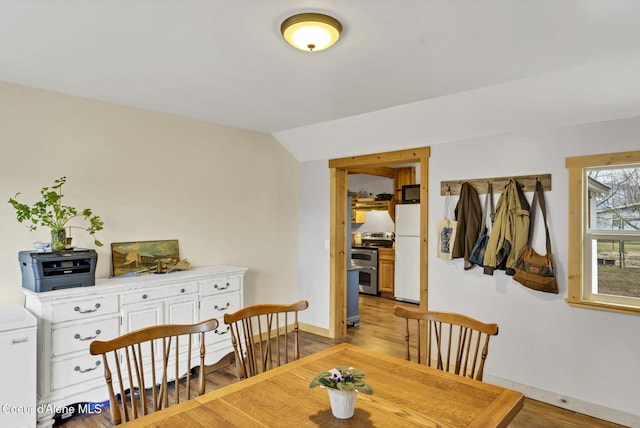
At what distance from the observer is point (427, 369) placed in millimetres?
1732

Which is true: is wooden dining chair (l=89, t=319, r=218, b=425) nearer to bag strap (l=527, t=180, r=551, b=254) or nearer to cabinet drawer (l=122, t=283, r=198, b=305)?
cabinet drawer (l=122, t=283, r=198, b=305)

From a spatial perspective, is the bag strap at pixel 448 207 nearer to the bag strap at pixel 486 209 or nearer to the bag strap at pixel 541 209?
the bag strap at pixel 486 209

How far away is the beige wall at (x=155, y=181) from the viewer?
2.86 meters

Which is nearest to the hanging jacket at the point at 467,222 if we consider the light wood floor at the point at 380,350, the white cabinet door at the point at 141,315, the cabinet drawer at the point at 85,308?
the light wood floor at the point at 380,350

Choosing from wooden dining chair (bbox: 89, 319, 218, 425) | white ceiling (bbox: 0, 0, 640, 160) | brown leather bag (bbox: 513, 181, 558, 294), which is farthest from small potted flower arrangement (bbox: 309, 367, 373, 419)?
brown leather bag (bbox: 513, 181, 558, 294)

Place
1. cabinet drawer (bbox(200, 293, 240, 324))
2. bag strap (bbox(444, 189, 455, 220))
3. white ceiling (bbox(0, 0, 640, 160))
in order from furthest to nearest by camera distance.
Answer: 1. bag strap (bbox(444, 189, 455, 220))
2. cabinet drawer (bbox(200, 293, 240, 324))
3. white ceiling (bbox(0, 0, 640, 160))

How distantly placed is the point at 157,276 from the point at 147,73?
1658 millimetres

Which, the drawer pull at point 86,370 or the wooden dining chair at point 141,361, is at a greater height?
the wooden dining chair at point 141,361

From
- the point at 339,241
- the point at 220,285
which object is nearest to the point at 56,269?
the point at 220,285

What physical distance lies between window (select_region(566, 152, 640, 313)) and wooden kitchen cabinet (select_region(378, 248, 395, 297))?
3.99 m

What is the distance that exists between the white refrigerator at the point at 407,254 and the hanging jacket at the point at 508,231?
9.86 feet

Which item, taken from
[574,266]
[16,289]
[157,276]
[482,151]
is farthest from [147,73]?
[574,266]

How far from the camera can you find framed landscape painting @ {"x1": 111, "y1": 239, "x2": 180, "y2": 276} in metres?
3.33

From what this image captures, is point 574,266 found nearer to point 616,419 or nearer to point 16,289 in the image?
point 616,419
